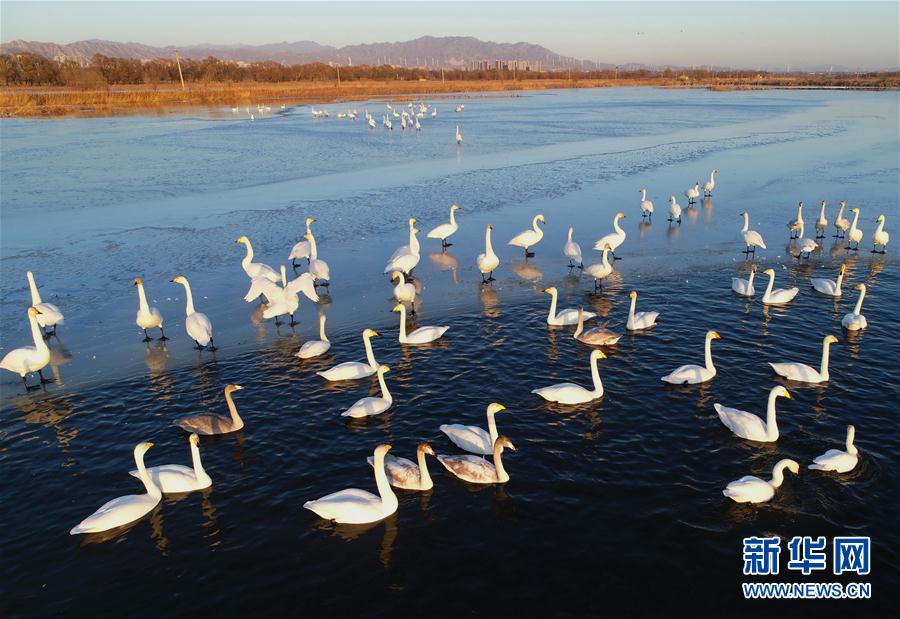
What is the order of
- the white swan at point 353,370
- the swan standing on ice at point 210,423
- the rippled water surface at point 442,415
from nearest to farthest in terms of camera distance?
the rippled water surface at point 442,415 < the swan standing on ice at point 210,423 < the white swan at point 353,370

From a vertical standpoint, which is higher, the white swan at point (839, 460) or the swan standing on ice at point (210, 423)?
the swan standing on ice at point (210, 423)

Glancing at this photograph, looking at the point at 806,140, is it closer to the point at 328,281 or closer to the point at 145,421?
the point at 328,281

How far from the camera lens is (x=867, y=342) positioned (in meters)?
14.1

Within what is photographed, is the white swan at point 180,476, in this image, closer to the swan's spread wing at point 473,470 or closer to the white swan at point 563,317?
the swan's spread wing at point 473,470

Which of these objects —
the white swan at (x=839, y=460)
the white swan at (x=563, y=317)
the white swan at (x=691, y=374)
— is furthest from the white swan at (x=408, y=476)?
the white swan at (x=563, y=317)

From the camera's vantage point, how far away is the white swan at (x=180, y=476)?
30.9 feet

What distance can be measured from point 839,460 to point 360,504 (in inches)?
288

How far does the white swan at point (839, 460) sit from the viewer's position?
9.39 metres

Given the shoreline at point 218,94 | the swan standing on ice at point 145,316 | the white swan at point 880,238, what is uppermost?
the shoreline at point 218,94

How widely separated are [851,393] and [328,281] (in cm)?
1359

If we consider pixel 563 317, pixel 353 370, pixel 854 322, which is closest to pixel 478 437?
pixel 353 370

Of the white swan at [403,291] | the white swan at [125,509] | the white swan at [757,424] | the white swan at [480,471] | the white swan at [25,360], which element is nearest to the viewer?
the white swan at [125,509]

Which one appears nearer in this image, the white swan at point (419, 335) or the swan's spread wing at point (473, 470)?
the swan's spread wing at point (473, 470)

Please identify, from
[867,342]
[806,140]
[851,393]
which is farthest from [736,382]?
[806,140]
